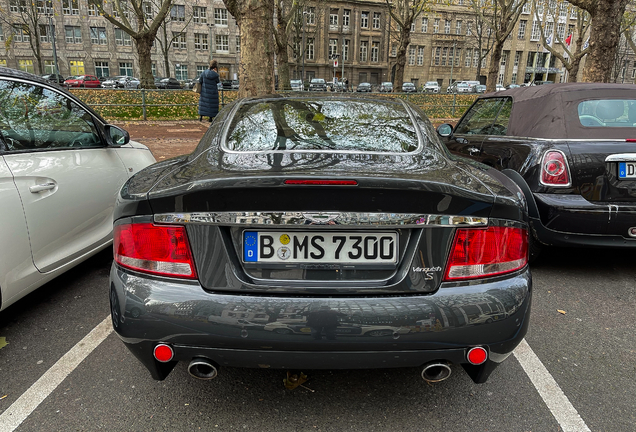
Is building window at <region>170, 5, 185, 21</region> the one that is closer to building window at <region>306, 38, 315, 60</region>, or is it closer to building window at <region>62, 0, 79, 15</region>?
building window at <region>62, 0, 79, 15</region>

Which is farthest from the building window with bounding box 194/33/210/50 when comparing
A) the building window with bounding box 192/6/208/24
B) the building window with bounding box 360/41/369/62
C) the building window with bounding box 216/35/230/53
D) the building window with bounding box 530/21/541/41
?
the building window with bounding box 530/21/541/41

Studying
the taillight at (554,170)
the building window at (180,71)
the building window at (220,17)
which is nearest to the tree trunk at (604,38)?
the taillight at (554,170)

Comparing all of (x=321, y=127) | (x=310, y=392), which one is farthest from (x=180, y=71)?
(x=310, y=392)

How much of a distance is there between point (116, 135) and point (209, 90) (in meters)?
9.69

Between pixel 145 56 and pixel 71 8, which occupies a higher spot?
pixel 71 8

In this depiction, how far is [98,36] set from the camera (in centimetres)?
5731

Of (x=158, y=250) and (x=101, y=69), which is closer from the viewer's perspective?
(x=158, y=250)

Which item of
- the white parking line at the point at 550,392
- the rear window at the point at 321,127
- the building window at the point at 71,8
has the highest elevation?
the building window at the point at 71,8

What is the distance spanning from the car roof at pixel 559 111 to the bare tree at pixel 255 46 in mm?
5018

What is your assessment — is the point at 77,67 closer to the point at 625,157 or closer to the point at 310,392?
the point at 625,157

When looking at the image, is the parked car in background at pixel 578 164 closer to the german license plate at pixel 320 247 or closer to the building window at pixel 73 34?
the german license plate at pixel 320 247

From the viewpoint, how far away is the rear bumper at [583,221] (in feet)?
12.2

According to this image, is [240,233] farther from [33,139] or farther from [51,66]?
[51,66]

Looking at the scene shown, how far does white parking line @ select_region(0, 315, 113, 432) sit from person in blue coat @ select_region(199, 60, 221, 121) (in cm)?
1090
